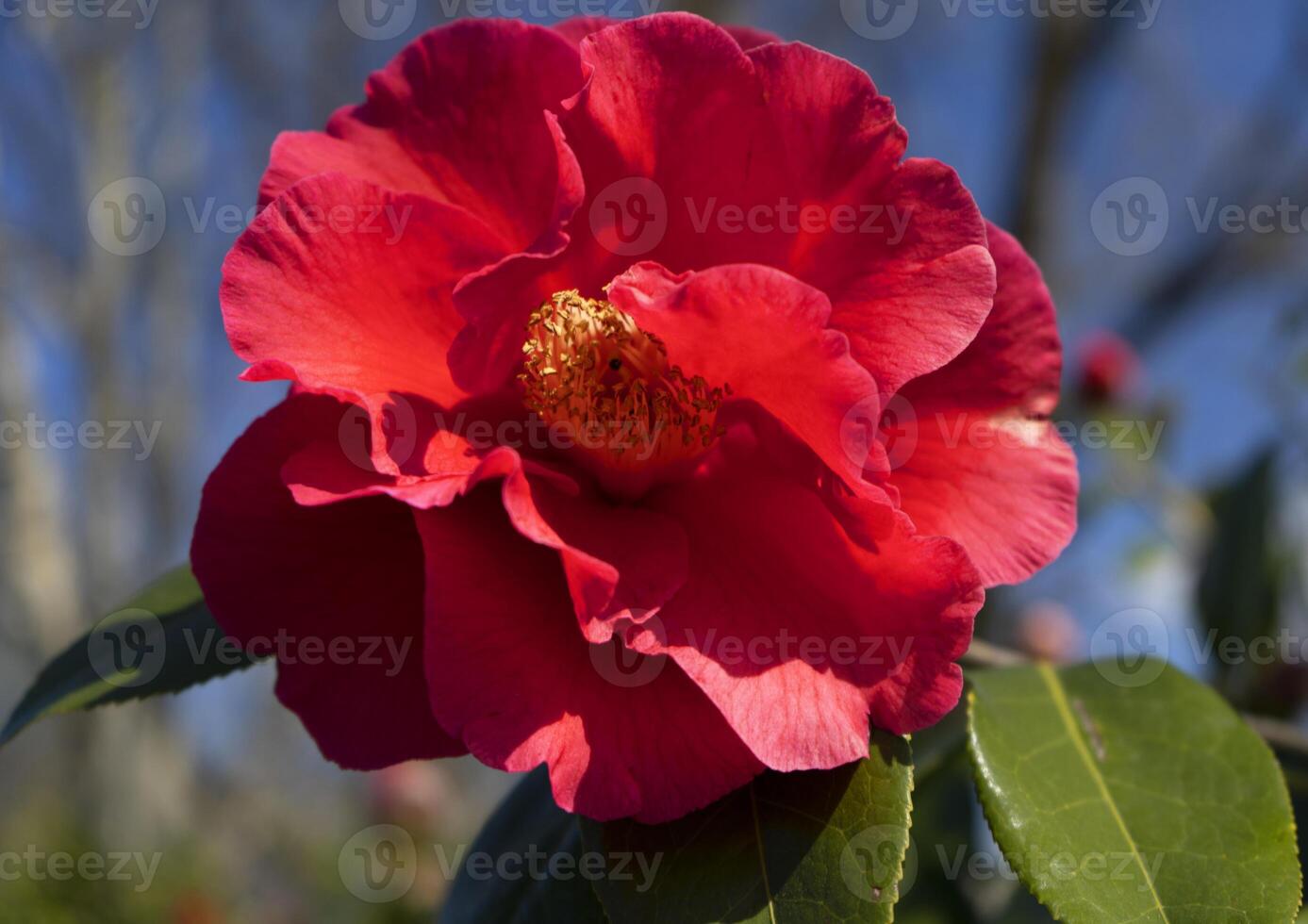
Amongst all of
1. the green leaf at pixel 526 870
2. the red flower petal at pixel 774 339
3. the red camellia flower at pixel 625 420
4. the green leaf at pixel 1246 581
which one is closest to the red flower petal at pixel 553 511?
the red camellia flower at pixel 625 420

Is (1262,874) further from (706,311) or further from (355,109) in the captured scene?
(355,109)

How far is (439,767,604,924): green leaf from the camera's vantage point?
831mm

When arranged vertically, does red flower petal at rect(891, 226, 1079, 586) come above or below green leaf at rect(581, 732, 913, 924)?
above

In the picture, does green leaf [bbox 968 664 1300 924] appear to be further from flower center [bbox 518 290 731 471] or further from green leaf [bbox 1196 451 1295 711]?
green leaf [bbox 1196 451 1295 711]

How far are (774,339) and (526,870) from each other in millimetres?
535

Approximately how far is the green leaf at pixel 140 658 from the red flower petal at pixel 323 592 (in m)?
0.15

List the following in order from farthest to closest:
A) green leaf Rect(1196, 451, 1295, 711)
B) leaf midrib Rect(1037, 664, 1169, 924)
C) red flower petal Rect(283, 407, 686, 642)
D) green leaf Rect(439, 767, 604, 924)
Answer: green leaf Rect(1196, 451, 1295, 711), green leaf Rect(439, 767, 604, 924), leaf midrib Rect(1037, 664, 1169, 924), red flower petal Rect(283, 407, 686, 642)

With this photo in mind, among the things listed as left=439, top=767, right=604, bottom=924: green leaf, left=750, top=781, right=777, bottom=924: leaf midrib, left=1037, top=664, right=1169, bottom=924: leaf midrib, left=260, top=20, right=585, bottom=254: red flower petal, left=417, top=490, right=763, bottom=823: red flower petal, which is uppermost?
left=260, top=20, right=585, bottom=254: red flower petal

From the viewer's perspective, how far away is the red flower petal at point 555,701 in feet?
2.01

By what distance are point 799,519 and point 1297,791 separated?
2.87 feet

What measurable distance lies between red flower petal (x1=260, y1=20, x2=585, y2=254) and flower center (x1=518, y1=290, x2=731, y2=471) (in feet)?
0.25

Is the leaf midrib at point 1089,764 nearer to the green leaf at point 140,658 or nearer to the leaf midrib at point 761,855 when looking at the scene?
the leaf midrib at point 761,855

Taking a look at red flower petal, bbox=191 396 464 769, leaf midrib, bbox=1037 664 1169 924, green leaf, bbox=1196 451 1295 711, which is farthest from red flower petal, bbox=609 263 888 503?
green leaf, bbox=1196 451 1295 711

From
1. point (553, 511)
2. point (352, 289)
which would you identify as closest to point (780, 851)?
point (553, 511)
